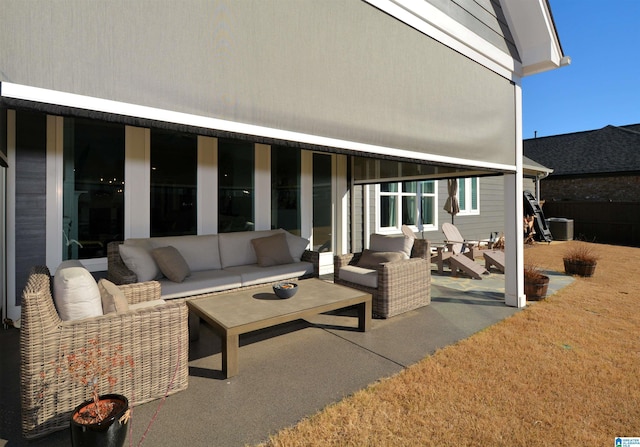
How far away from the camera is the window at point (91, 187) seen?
14.5ft

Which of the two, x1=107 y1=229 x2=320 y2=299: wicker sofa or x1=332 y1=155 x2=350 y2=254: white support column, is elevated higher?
x1=332 y1=155 x2=350 y2=254: white support column

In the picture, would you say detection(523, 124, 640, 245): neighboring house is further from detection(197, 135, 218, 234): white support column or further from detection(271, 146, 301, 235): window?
detection(197, 135, 218, 234): white support column

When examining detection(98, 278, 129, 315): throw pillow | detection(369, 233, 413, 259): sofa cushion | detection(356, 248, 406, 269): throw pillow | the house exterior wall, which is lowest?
detection(98, 278, 129, 315): throw pillow

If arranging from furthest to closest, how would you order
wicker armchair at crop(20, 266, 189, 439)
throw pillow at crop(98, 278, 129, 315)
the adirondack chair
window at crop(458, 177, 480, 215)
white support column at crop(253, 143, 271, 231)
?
window at crop(458, 177, 480, 215) → the adirondack chair → white support column at crop(253, 143, 271, 231) → throw pillow at crop(98, 278, 129, 315) → wicker armchair at crop(20, 266, 189, 439)

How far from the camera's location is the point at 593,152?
17.4 metres

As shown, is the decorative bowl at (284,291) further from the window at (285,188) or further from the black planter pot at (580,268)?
the black planter pot at (580,268)

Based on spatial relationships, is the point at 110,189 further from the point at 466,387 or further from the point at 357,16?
the point at 466,387

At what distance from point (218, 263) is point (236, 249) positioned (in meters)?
0.38

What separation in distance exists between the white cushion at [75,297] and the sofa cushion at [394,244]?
386 cm

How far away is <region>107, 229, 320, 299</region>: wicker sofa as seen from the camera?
4.22 meters

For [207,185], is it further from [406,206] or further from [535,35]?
[406,206]

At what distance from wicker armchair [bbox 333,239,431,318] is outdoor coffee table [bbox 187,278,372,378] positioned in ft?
1.63

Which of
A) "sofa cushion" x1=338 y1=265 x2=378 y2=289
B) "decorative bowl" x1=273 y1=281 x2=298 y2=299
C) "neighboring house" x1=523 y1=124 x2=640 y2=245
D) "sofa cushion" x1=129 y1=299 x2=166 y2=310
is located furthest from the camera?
"neighboring house" x1=523 y1=124 x2=640 y2=245

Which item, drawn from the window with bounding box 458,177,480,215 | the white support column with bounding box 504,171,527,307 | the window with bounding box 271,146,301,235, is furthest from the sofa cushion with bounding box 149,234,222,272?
the window with bounding box 458,177,480,215
